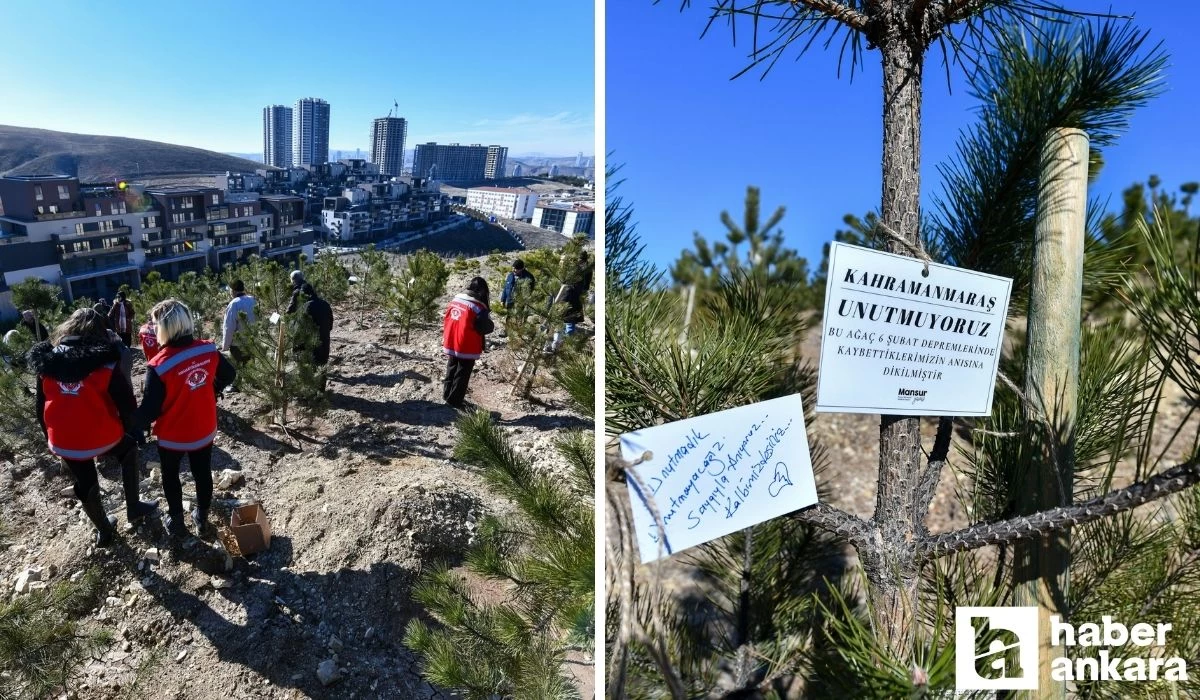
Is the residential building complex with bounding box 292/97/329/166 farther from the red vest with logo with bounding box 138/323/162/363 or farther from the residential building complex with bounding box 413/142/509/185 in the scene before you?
the red vest with logo with bounding box 138/323/162/363

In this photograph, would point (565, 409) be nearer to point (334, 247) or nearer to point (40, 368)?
point (334, 247)

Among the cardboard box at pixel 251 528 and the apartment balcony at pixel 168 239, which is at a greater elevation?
the apartment balcony at pixel 168 239

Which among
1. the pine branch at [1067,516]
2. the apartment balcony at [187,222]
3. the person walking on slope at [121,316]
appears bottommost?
the pine branch at [1067,516]

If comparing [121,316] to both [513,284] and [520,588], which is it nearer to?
[520,588]

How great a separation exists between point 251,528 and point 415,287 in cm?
137

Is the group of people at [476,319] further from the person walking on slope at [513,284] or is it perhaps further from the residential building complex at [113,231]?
the residential building complex at [113,231]

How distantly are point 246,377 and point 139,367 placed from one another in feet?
0.88

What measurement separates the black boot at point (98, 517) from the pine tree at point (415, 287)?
1.35 m

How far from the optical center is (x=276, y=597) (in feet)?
4.66

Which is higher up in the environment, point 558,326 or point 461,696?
point 558,326

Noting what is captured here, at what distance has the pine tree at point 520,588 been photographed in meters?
1.01

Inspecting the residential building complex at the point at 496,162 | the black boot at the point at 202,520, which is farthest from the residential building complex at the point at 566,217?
the black boot at the point at 202,520

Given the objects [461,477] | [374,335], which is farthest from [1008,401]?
[374,335]

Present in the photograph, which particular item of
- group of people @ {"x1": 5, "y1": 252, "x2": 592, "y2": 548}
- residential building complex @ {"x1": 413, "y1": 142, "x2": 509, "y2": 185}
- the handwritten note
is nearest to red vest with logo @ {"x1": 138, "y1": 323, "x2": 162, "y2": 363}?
group of people @ {"x1": 5, "y1": 252, "x2": 592, "y2": 548}
